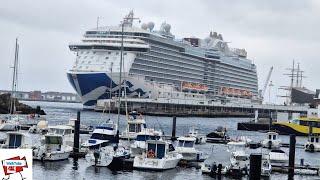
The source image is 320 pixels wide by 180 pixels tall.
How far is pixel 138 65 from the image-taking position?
145 metres

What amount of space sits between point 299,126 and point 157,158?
57.5 meters

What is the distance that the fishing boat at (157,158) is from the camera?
43.6 meters

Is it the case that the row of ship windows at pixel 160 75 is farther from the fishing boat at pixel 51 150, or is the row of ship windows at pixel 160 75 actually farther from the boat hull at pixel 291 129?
the fishing boat at pixel 51 150

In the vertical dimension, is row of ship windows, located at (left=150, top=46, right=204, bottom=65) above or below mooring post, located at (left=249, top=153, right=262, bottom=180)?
above

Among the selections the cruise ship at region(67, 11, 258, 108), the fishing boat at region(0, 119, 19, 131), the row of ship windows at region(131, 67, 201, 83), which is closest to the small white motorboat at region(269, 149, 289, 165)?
the fishing boat at region(0, 119, 19, 131)

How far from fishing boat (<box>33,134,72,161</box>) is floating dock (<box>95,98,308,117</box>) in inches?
3112

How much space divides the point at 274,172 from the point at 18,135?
17.5 metres

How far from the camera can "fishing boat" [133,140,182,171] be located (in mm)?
43594

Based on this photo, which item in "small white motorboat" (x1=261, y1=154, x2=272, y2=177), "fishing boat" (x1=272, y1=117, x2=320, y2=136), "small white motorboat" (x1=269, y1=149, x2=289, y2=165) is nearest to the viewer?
"small white motorboat" (x1=261, y1=154, x2=272, y2=177)

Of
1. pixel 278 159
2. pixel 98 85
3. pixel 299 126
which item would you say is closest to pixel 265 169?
pixel 278 159

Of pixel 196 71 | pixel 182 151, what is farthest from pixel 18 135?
pixel 196 71

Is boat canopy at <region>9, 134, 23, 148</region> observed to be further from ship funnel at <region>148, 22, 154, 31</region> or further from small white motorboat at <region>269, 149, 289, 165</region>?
ship funnel at <region>148, 22, 154, 31</region>

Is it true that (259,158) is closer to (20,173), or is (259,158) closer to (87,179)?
(87,179)
